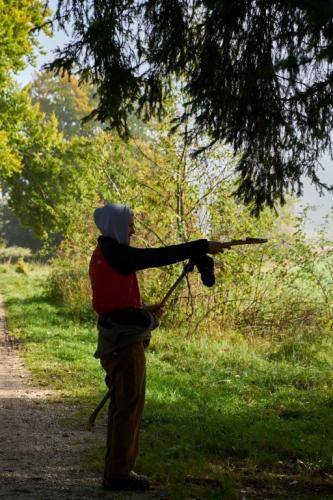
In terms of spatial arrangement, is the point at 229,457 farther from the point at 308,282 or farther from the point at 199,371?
the point at 308,282

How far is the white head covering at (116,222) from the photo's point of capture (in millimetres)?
4660

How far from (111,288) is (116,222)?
47 cm

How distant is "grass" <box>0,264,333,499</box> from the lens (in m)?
5.34

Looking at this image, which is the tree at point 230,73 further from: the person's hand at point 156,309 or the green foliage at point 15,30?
the green foliage at point 15,30

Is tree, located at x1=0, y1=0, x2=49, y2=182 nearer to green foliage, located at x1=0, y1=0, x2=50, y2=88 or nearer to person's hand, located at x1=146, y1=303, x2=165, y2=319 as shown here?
green foliage, located at x1=0, y1=0, x2=50, y2=88

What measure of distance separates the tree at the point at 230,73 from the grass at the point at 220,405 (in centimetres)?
238

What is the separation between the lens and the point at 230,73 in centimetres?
643

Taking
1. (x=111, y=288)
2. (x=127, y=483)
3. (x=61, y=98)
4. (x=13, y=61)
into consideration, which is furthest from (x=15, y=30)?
(x=61, y=98)

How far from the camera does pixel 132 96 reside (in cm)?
720

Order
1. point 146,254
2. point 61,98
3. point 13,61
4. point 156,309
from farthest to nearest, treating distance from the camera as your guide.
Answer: point 61,98, point 13,61, point 156,309, point 146,254

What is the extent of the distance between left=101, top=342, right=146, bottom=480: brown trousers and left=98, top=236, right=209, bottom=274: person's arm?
591 mm

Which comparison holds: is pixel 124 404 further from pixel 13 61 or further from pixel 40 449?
pixel 13 61

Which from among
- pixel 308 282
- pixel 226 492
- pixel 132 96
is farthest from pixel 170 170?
pixel 226 492

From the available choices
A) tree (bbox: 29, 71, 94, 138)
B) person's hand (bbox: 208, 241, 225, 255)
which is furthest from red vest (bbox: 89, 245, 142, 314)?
tree (bbox: 29, 71, 94, 138)
